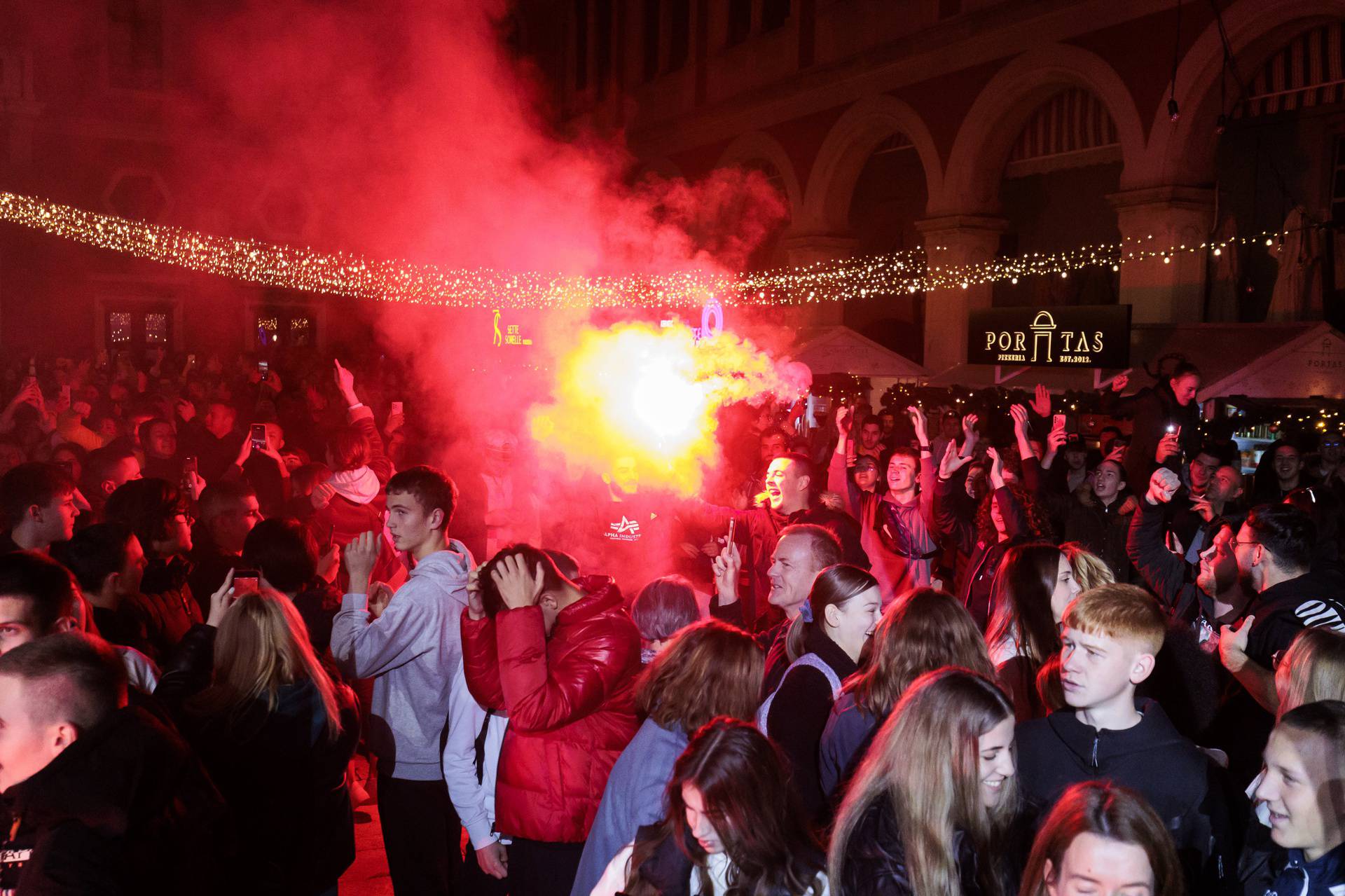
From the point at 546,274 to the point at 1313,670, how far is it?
544 inches

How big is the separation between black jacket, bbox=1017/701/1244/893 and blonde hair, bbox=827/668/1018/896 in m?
0.31

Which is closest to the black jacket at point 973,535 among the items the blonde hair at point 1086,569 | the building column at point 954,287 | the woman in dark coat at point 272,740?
the blonde hair at point 1086,569

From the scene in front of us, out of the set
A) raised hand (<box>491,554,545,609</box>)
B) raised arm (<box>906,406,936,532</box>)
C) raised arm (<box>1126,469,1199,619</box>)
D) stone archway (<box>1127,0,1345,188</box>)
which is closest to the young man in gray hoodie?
raised hand (<box>491,554,545,609</box>)

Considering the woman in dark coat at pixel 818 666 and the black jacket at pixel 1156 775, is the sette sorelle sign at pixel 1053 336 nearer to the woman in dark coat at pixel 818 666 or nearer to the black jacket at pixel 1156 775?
the woman in dark coat at pixel 818 666

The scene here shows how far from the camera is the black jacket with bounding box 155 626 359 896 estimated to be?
306cm

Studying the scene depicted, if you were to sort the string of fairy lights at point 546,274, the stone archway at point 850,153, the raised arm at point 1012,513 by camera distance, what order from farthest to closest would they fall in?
the stone archway at point 850,153 → the string of fairy lights at point 546,274 → the raised arm at point 1012,513

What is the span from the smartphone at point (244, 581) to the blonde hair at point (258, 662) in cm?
51

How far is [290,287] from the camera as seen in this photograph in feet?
80.6

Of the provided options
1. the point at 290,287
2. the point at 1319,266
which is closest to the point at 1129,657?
the point at 1319,266

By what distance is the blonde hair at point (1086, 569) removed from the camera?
12.5 feet

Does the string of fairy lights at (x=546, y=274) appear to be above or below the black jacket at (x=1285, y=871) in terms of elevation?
above

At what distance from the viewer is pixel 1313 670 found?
9.43ft

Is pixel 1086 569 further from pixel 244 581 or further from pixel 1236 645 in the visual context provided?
pixel 244 581

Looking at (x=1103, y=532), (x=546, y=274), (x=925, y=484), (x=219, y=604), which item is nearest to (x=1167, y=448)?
(x=1103, y=532)
